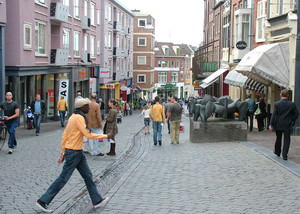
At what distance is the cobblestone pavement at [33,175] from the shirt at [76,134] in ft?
3.06

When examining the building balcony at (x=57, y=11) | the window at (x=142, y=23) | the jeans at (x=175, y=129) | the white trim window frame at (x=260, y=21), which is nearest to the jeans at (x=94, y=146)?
the jeans at (x=175, y=129)

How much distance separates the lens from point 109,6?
50.5 meters

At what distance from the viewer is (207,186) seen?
8859 millimetres

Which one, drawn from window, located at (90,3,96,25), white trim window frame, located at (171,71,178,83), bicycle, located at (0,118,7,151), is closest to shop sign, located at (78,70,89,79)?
window, located at (90,3,96,25)

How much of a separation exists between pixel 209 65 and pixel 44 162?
32068mm

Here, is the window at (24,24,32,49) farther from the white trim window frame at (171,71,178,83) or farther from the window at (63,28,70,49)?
the white trim window frame at (171,71,178,83)

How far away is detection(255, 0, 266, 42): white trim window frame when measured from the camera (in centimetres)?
2578

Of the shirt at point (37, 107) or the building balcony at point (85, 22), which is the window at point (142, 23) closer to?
the building balcony at point (85, 22)

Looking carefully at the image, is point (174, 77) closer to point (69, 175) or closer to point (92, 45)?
point (92, 45)

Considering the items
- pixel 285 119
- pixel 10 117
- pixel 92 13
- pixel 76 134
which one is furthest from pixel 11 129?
pixel 92 13

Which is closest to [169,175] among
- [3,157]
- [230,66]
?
[3,157]

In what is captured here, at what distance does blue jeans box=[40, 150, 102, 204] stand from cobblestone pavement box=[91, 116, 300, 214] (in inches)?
14.2

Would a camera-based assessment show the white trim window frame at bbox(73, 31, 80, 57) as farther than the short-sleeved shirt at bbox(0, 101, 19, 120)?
Yes

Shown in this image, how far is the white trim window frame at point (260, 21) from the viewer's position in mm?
25781
